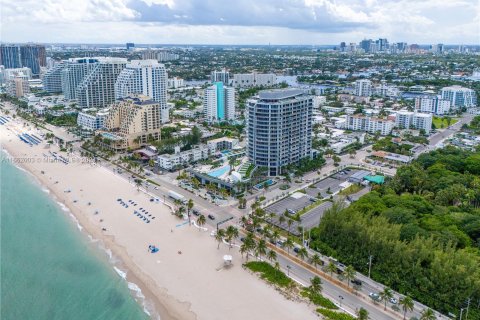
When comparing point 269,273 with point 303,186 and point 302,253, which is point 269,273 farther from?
point 303,186

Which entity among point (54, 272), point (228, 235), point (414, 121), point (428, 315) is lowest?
point (54, 272)

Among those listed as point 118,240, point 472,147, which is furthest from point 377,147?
point 118,240

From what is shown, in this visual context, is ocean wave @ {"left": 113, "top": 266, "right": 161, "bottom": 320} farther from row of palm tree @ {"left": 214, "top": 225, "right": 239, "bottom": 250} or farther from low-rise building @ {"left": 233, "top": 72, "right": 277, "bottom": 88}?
low-rise building @ {"left": 233, "top": 72, "right": 277, "bottom": 88}

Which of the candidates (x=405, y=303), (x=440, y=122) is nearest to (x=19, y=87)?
(x=440, y=122)

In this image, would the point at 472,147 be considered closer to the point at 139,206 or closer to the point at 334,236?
the point at 334,236

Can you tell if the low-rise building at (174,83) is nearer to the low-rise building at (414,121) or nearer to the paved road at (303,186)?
the low-rise building at (414,121)

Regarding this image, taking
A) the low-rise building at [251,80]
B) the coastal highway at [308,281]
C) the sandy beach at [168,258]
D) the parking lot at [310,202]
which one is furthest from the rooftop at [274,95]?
the low-rise building at [251,80]
